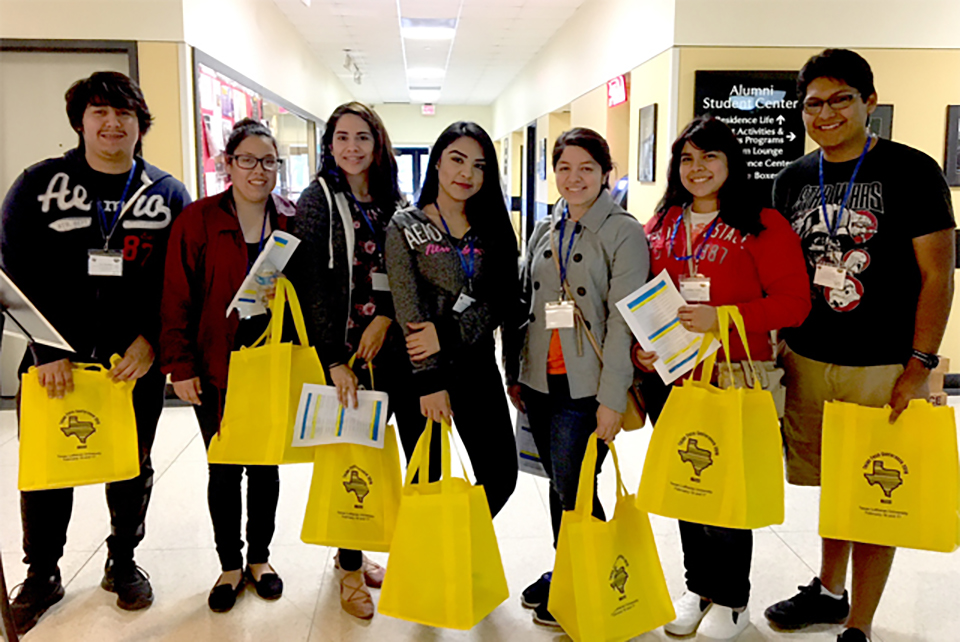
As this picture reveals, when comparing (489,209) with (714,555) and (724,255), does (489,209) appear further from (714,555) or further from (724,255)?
(714,555)

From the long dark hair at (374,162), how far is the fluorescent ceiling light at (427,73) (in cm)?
941

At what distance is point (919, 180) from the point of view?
1.93 m

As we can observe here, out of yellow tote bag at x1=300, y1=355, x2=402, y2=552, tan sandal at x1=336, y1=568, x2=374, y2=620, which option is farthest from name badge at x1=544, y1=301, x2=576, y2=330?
tan sandal at x1=336, y1=568, x2=374, y2=620

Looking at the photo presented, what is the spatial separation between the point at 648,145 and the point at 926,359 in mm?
3393

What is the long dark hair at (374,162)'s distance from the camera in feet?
7.03

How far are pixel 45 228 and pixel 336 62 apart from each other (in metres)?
8.85

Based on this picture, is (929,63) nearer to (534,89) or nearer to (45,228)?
(45,228)

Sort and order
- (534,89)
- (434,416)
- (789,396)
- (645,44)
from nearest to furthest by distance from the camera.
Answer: (434,416) < (789,396) < (645,44) < (534,89)

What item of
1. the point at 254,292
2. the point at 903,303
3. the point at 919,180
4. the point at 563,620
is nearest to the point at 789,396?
the point at 903,303

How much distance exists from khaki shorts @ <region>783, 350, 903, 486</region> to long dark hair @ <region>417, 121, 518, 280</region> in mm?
900

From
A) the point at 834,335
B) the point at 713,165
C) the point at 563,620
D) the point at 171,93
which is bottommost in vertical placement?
the point at 563,620

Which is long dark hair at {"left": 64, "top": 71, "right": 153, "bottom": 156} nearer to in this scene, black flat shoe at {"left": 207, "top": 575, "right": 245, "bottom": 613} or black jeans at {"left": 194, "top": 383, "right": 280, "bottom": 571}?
black jeans at {"left": 194, "top": 383, "right": 280, "bottom": 571}

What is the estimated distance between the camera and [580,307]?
2.01m

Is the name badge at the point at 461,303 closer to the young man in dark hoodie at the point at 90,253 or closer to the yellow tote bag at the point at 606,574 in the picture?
the yellow tote bag at the point at 606,574
